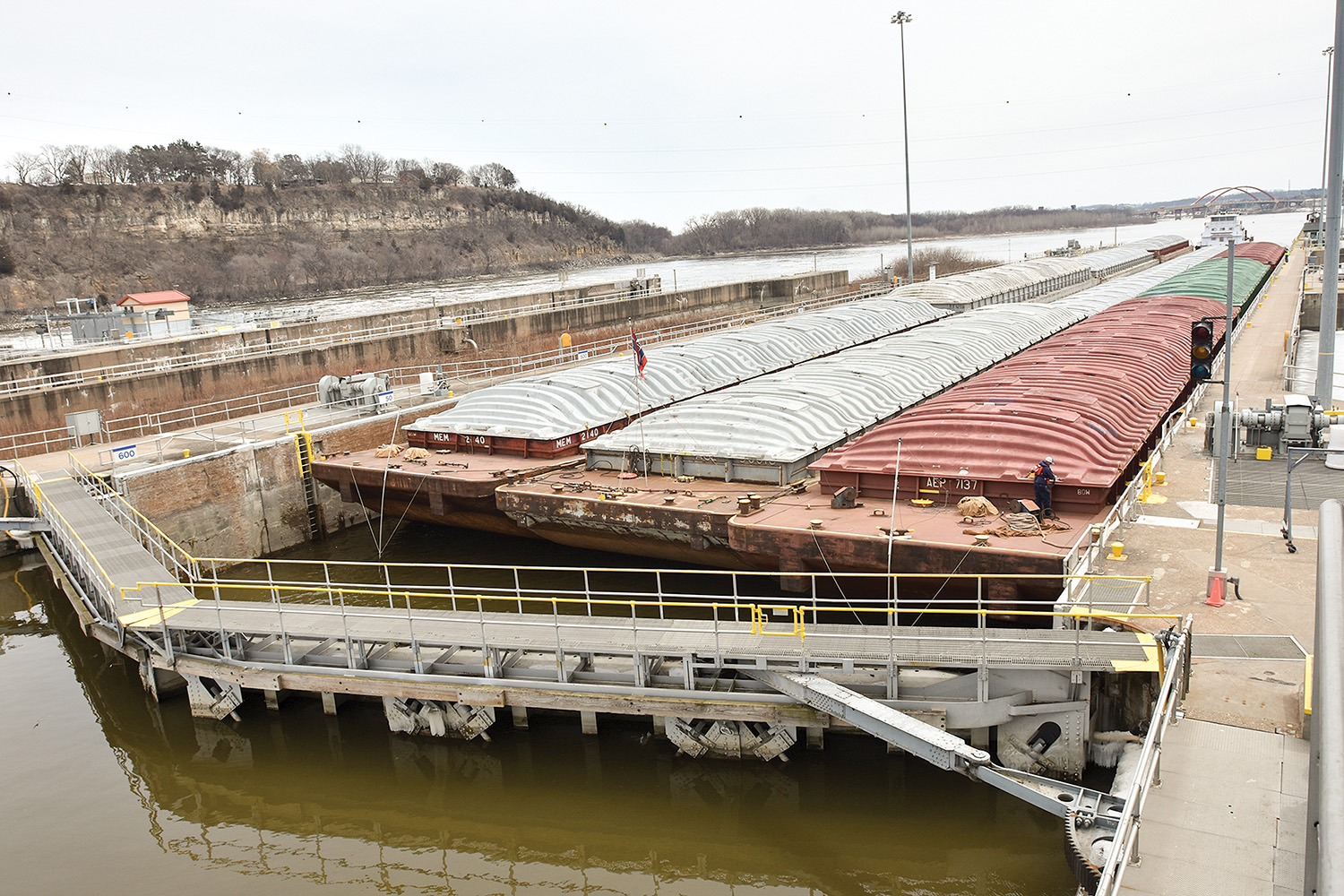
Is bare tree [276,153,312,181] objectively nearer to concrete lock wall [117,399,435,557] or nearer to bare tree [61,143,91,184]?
bare tree [61,143,91,184]

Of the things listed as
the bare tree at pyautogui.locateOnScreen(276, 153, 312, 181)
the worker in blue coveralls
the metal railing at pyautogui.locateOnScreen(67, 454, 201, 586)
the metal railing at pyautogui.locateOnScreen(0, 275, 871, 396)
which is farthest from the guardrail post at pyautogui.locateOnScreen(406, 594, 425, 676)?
the bare tree at pyautogui.locateOnScreen(276, 153, 312, 181)

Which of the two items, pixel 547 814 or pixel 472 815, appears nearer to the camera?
pixel 547 814

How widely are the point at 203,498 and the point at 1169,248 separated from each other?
84953 mm

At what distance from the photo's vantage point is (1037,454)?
16.2m

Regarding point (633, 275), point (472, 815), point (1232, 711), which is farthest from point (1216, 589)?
point (633, 275)

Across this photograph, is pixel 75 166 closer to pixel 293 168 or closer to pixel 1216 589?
pixel 293 168

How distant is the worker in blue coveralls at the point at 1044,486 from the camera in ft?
49.1

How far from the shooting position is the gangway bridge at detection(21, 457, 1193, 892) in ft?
34.5

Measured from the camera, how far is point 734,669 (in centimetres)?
1274

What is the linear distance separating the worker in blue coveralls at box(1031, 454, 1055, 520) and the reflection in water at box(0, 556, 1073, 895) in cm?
499

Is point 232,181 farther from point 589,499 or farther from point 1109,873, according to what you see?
point 1109,873

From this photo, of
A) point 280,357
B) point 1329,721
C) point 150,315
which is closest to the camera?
point 1329,721

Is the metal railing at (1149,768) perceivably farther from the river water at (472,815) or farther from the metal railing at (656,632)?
the river water at (472,815)

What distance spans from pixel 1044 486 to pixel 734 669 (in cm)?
604
